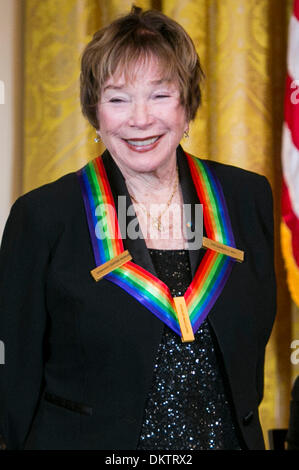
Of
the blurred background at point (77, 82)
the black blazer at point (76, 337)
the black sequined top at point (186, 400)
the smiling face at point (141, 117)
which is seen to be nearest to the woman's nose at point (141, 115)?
the smiling face at point (141, 117)

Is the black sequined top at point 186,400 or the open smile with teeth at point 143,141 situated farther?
the open smile with teeth at point 143,141

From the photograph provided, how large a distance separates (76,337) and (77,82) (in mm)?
1154

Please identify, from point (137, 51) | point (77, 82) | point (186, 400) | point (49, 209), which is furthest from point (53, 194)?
point (77, 82)

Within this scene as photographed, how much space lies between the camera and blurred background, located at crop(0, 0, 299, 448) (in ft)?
7.25

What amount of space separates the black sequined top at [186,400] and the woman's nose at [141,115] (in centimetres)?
33

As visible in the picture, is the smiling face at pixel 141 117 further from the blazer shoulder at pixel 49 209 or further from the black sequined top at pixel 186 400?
the black sequined top at pixel 186 400

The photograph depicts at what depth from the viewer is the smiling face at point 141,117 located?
1.40 m

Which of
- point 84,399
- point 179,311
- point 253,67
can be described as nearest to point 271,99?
point 253,67

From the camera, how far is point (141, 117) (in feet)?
4.57

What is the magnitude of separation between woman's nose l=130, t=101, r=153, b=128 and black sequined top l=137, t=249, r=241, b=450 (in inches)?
12.8

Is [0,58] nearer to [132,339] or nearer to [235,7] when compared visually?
[235,7]

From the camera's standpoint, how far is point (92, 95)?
1.46 meters

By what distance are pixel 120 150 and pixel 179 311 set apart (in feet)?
1.24

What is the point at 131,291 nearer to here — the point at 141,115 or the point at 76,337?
the point at 76,337
